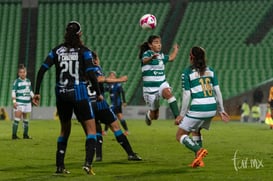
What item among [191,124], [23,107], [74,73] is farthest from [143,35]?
[74,73]

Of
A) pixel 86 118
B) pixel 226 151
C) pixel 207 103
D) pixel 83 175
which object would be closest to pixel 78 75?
pixel 86 118

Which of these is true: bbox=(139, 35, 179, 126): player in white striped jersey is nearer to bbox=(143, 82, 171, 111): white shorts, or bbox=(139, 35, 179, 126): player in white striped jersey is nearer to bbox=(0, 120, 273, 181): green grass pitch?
bbox=(143, 82, 171, 111): white shorts

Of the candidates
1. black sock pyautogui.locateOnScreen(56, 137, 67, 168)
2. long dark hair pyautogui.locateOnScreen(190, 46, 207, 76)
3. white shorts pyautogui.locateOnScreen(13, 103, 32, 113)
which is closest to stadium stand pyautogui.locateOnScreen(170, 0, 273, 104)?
white shorts pyautogui.locateOnScreen(13, 103, 32, 113)

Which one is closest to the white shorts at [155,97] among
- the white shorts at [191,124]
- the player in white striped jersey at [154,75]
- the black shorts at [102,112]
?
the player in white striped jersey at [154,75]

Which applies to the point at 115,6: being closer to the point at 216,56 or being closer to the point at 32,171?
the point at 216,56

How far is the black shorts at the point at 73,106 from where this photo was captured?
10586 mm

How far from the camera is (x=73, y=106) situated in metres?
10.7

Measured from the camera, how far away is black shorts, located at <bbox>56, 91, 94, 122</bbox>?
1059 centimetres

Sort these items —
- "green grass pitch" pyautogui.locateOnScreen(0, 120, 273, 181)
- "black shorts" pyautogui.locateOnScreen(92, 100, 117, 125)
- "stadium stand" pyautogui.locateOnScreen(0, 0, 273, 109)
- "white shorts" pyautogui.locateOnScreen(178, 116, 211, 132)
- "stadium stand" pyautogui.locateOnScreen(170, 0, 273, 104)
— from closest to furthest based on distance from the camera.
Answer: "green grass pitch" pyautogui.locateOnScreen(0, 120, 273, 181), "white shorts" pyautogui.locateOnScreen(178, 116, 211, 132), "black shorts" pyautogui.locateOnScreen(92, 100, 117, 125), "stadium stand" pyautogui.locateOnScreen(170, 0, 273, 104), "stadium stand" pyautogui.locateOnScreen(0, 0, 273, 109)

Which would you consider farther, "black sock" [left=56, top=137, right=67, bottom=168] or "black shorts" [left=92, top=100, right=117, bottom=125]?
"black shorts" [left=92, top=100, right=117, bottom=125]

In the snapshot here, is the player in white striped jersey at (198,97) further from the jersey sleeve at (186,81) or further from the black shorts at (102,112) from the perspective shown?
the black shorts at (102,112)

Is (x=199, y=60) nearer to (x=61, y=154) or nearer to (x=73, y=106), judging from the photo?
(x=73, y=106)

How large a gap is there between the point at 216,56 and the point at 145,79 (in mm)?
32219

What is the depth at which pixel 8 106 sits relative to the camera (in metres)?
43.6
